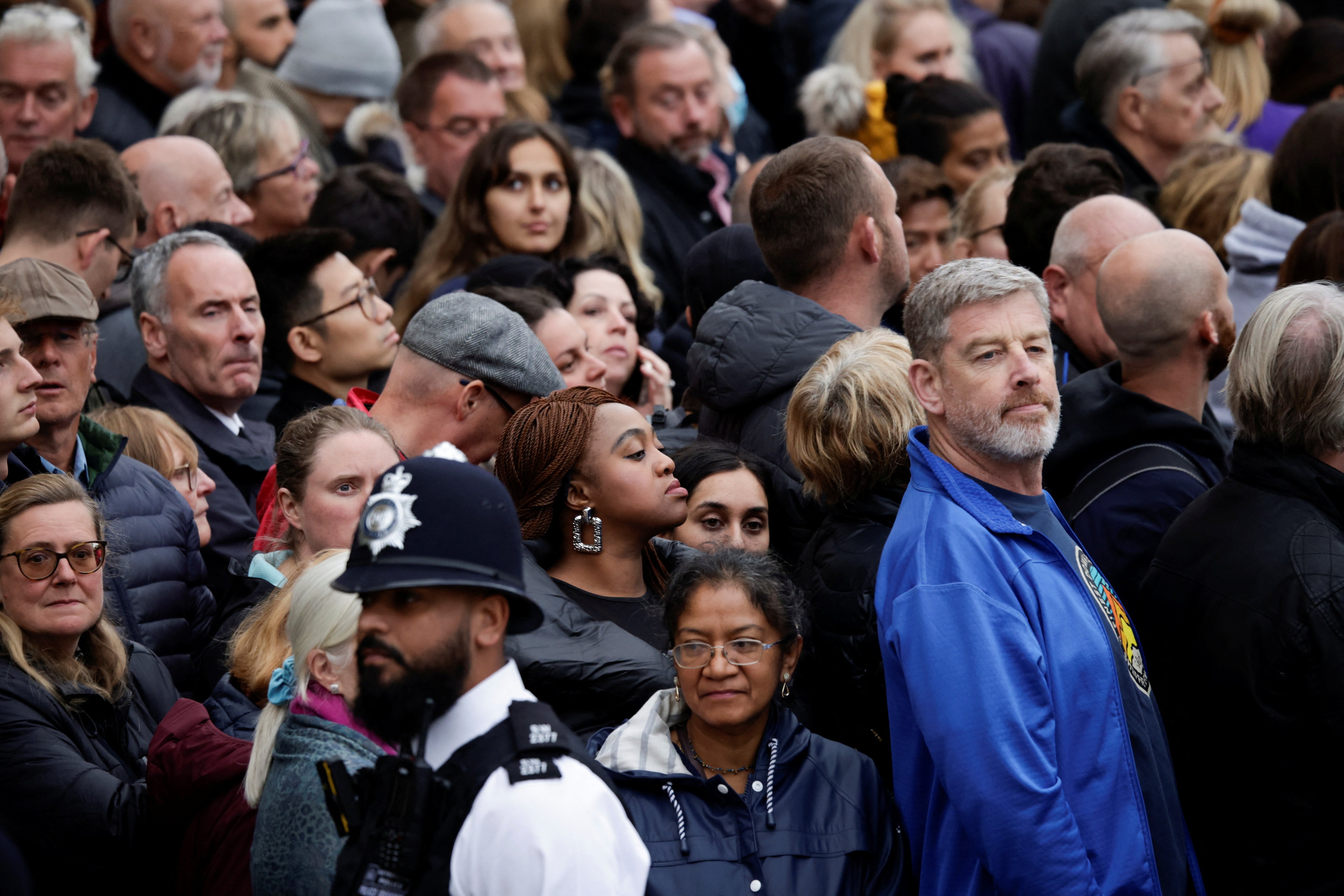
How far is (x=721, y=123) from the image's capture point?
845 cm

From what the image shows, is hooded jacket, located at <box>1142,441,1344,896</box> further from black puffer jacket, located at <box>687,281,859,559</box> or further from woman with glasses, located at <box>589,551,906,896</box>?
black puffer jacket, located at <box>687,281,859,559</box>

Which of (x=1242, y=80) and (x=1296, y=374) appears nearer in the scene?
(x=1296, y=374)

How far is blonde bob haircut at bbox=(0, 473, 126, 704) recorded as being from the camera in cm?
383

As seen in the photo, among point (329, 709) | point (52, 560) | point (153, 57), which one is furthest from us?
point (153, 57)

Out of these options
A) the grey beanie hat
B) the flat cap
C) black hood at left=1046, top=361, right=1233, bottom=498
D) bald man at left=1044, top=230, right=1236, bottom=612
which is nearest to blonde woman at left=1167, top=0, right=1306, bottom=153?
bald man at left=1044, top=230, right=1236, bottom=612

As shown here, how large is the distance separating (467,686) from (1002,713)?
1.16 meters

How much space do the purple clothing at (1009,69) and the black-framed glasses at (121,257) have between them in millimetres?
5908

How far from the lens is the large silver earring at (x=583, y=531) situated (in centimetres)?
401

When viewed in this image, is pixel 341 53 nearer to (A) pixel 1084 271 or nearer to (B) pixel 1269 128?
(A) pixel 1084 271

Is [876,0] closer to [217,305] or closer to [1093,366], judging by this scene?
[1093,366]

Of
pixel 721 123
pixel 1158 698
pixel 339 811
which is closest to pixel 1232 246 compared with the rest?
pixel 1158 698

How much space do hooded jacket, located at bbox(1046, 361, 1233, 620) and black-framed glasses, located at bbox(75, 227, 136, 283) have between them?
3.55 metres

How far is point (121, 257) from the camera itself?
5.90 meters

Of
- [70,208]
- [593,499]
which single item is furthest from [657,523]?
[70,208]
